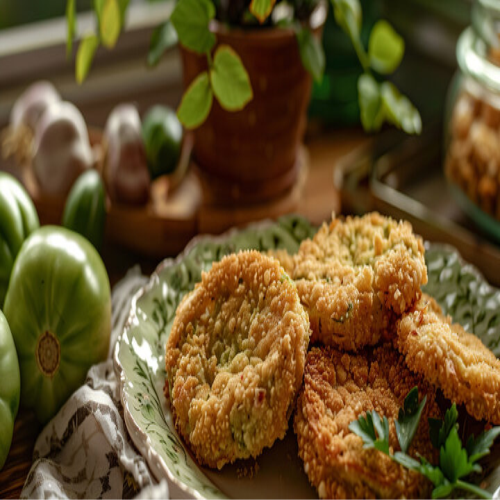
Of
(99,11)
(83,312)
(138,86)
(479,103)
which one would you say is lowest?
(138,86)

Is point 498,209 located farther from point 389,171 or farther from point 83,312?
point 83,312

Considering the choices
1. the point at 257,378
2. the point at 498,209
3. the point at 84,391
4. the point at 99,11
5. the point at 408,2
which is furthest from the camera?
the point at 408,2

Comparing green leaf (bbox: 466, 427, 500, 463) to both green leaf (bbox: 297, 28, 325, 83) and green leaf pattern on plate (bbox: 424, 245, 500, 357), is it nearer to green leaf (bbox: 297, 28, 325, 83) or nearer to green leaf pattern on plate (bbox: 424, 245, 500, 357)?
green leaf pattern on plate (bbox: 424, 245, 500, 357)

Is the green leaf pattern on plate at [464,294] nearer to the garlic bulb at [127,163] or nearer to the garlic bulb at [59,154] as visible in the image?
the garlic bulb at [127,163]

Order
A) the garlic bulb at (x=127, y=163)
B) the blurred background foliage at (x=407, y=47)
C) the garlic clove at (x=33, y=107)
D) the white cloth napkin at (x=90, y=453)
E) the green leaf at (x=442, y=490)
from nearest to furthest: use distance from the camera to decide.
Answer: the green leaf at (x=442, y=490) < the white cloth napkin at (x=90, y=453) < the garlic bulb at (x=127, y=163) < the garlic clove at (x=33, y=107) < the blurred background foliage at (x=407, y=47)

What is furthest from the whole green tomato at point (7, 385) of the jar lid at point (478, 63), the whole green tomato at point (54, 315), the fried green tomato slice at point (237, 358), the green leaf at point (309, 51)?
the jar lid at point (478, 63)

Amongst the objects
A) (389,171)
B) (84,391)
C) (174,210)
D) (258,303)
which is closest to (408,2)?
(389,171)
